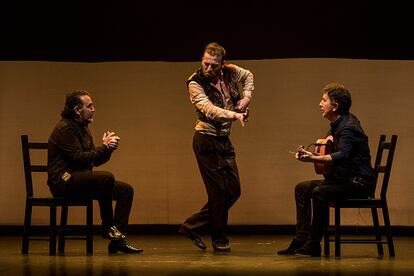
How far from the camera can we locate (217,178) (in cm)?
630

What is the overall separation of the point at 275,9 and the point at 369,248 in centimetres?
229

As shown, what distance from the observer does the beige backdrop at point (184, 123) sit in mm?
7680

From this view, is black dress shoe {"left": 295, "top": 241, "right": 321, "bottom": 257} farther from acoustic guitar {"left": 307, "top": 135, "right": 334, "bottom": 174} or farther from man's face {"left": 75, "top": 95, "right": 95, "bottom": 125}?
man's face {"left": 75, "top": 95, "right": 95, "bottom": 125}

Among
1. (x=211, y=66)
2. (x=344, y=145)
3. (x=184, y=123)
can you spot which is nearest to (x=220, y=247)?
(x=344, y=145)

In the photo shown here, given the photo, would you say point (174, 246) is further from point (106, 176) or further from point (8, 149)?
point (8, 149)

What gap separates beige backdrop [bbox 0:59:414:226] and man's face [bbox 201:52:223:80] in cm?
145

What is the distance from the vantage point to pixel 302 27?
25.4 ft

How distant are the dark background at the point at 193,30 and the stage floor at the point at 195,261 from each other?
1752 millimetres

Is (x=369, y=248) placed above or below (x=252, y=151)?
below

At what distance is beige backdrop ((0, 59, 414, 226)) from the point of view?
7.68 m

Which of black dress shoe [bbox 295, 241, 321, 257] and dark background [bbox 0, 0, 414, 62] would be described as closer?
black dress shoe [bbox 295, 241, 321, 257]

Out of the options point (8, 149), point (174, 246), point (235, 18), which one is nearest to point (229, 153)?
point (174, 246)

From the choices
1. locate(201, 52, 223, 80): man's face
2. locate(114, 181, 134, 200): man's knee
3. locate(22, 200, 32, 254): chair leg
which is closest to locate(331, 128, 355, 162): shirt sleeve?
locate(201, 52, 223, 80): man's face

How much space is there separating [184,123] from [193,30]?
808 millimetres
